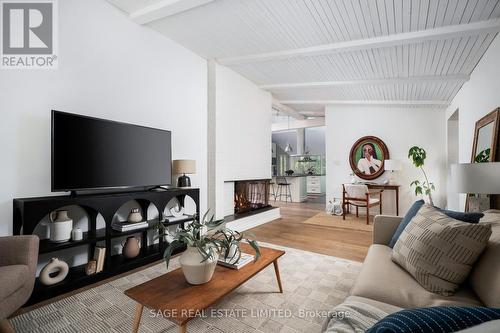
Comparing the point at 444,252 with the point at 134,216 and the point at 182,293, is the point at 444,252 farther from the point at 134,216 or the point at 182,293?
the point at 134,216

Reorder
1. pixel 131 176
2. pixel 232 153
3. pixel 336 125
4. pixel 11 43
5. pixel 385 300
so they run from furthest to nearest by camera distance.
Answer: pixel 336 125 < pixel 232 153 < pixel 131 176 < pixel 11 43 < pixel 385 300

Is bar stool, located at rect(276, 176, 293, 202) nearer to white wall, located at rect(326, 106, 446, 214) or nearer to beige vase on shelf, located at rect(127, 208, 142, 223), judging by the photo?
white wall, located at rect(326, 106, 446, 214)

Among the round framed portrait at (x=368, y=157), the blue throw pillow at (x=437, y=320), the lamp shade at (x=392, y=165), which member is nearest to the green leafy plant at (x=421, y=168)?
the lamp shade at (x=392, y=165)

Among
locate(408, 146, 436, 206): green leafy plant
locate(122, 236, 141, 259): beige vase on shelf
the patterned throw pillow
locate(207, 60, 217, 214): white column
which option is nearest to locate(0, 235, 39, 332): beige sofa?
locate(122, 236, 141, 259): beige vase on shelf

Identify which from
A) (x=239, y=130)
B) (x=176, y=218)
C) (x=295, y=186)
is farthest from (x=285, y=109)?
(x=176, y=218)

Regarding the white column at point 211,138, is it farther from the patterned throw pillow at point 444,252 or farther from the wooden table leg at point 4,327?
the patterned throw pillow at point 444,252

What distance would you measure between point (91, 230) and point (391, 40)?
383 cm

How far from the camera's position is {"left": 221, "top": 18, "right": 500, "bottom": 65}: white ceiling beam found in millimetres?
2426

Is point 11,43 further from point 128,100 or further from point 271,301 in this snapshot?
point 271,301

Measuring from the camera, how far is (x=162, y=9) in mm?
2643

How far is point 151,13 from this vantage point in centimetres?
274

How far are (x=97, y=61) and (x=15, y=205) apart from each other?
164 centimetres

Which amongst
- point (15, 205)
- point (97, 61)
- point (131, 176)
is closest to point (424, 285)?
point (131, 176)

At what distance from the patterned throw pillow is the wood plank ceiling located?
7.10ft
